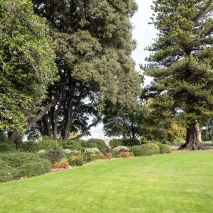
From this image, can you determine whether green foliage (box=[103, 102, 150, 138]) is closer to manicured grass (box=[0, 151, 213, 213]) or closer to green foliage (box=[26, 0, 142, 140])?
green foliage (box=[26, 0, 142, 140])

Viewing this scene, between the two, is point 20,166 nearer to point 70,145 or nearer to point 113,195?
point 113,195

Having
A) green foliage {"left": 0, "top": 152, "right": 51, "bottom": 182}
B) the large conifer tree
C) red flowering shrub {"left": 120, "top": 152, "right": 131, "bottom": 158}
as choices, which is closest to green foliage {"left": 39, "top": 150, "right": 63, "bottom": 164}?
green foliage {"left": 0, "top": 152, "right": 51, "bottom": 182}

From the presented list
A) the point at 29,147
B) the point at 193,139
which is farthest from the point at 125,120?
the point at 29,147

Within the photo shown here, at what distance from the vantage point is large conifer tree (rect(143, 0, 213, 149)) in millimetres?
19922

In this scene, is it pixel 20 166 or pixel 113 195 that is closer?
pixel 113 195

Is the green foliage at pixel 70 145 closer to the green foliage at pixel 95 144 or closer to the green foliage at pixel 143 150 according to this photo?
the green foliage at pixel 95 144

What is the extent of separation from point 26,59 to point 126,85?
10.4m

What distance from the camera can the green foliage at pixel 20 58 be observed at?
8.45 meters

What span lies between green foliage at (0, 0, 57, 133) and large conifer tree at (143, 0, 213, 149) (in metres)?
12.8

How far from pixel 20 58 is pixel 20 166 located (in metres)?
4.11

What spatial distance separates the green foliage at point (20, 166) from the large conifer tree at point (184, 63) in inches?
523

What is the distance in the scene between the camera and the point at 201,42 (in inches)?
854

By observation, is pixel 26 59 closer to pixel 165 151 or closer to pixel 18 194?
pixel 18 194

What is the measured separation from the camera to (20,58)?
8992 mm
